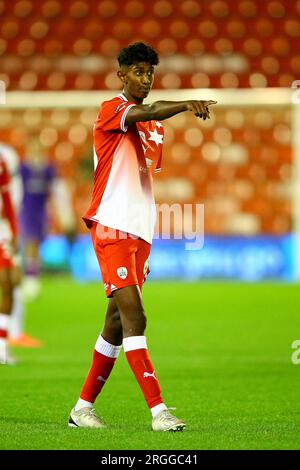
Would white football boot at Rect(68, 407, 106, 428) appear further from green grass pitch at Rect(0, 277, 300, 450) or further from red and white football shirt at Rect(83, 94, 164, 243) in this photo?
red and white football shirt at Rect(83, 94, 164, 243)

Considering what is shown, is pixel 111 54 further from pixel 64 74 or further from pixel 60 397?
pixel 60 397

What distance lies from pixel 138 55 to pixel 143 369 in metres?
1.51

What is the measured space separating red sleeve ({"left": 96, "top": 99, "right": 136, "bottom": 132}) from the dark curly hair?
202mm

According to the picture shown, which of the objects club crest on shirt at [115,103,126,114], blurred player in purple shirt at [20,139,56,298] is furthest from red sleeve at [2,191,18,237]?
blurred player in purple shirt at [20,139,56,298]

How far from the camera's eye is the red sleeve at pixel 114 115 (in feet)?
17.0

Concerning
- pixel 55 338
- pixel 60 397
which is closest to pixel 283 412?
pixel 60 397

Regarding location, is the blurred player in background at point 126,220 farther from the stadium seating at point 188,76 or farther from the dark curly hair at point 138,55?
the stadium seating at point 188,76

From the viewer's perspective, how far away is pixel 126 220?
5293 millimetres

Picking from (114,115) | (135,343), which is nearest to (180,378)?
(135,343)

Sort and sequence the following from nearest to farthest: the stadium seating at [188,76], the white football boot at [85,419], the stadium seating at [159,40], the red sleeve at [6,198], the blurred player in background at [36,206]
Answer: the white football boot at [85,419]
the red sleeve at [6,198]
the blurred player in background at [36,206]
the stadium seating at [188,76]
the stadium seating at [159,40]

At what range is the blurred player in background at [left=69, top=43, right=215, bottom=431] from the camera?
5.20m

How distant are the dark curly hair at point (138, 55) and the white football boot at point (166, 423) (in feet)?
5.51

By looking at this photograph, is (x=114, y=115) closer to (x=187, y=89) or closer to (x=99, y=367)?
(x=99, y=367)

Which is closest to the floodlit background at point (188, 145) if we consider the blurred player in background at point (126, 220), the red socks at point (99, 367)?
the red socks at point (99, 367)
